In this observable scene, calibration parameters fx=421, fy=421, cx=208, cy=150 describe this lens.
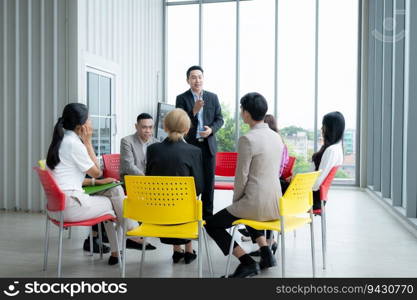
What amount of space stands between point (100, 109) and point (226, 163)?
103 inches

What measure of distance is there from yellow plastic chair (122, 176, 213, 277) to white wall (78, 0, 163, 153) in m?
3.48

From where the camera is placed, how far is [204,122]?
4203 millimetres

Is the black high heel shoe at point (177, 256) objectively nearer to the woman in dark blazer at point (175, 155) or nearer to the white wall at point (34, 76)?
the woman in dark blazer at point (175, 155)

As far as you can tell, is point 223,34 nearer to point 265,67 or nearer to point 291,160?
point 265,67

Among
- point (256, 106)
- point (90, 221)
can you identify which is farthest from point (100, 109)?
point (256, 106)

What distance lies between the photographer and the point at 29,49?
5.73 metres

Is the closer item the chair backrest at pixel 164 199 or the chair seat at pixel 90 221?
the chair backrest at pixel 164 199

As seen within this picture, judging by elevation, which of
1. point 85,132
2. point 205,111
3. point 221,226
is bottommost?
point 221,226

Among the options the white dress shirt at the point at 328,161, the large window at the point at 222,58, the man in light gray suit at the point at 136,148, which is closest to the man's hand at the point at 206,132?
the man in light gray suit at the point at 136,148

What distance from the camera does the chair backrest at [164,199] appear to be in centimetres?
260

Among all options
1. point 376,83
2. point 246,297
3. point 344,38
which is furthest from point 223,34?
point 246,297

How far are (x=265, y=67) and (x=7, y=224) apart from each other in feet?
20.2

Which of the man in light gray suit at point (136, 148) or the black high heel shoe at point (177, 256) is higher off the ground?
the man in light gray suit at point (136, 148)

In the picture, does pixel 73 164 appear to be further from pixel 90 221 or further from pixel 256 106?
pixel 256 106
